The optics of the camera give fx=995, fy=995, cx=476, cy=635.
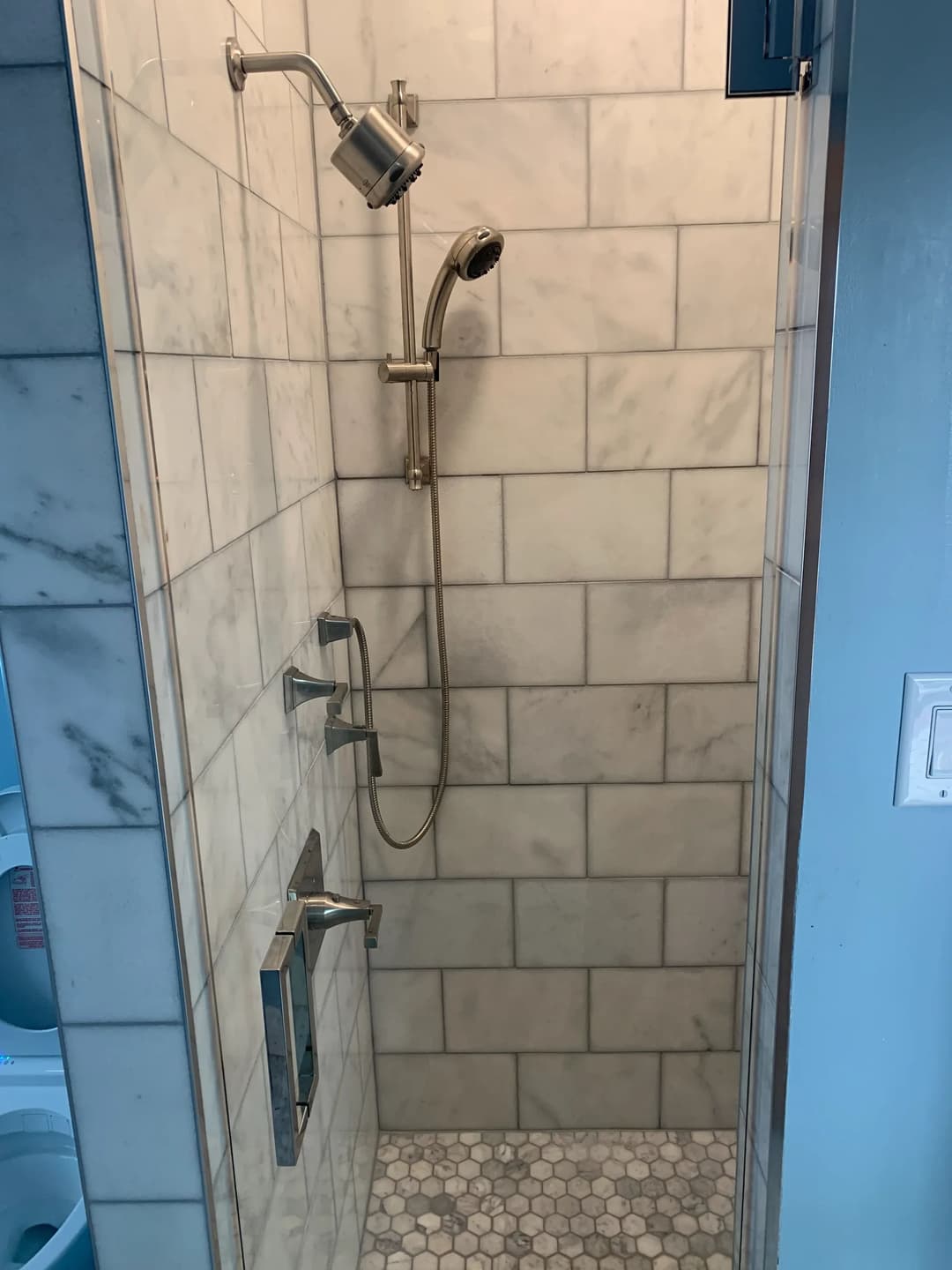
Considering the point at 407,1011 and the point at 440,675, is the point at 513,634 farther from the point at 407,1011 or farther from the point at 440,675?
the point at 407,1011

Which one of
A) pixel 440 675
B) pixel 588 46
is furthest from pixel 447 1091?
pixel 588 46

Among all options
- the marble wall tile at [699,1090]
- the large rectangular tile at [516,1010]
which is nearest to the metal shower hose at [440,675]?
the large rectangular tile at [516,1010]

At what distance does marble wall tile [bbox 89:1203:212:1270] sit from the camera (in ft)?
3.12

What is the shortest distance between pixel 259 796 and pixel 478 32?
1227 mm

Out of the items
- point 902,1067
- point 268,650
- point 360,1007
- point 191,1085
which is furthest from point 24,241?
point 360,1007

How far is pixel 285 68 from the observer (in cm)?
119

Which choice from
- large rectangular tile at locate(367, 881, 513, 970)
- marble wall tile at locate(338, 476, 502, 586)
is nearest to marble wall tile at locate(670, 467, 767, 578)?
marble wall tile at locate(338, 476, 502, 586)

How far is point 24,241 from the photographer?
75cm

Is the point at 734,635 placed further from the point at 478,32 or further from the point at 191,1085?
the point at 191,1085

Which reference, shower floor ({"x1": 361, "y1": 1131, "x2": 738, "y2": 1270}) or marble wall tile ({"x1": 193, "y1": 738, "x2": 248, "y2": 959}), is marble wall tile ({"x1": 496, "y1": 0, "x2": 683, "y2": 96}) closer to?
marble wall tile ({"x1": 193, "y1": 738, "x2": 248, "y2": 959})

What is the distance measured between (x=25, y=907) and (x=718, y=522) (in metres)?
1.33

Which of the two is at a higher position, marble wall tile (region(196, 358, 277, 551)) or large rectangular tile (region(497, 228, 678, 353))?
large rectangular tile (region(497, 228, 678, 353))

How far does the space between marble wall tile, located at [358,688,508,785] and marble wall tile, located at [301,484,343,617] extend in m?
0.26

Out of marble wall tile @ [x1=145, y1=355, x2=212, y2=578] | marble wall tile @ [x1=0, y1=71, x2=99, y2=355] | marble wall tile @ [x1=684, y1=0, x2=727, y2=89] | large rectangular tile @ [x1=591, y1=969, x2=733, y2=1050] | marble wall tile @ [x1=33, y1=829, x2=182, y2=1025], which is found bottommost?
large rectangular tile @ [x1=591, y1=969, x2=733, y2=1050]
